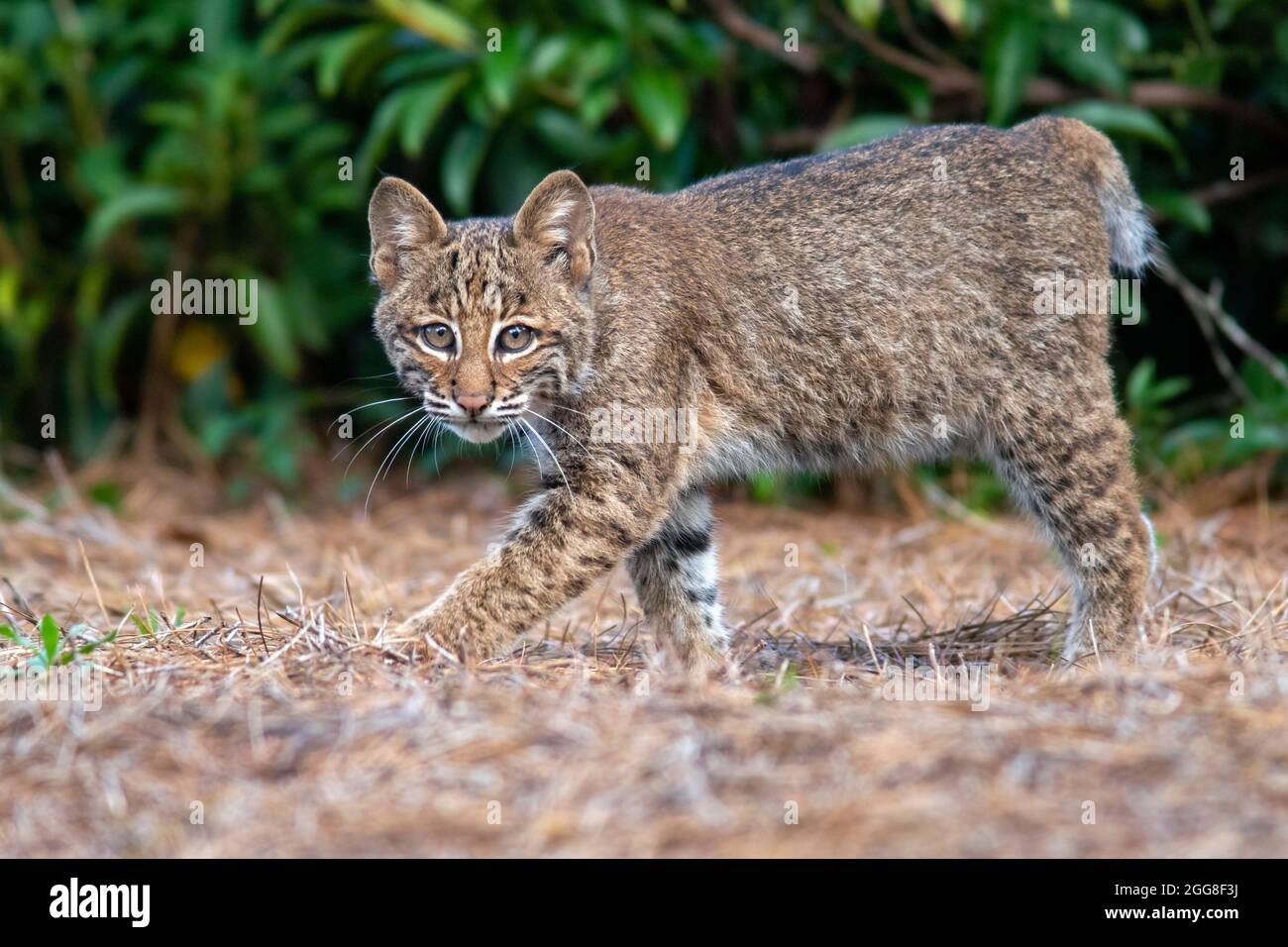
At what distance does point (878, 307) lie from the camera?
17.1ft

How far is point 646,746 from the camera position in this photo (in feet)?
10.9

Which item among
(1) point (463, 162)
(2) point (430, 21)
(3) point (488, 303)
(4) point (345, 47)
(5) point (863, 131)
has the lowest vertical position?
(3) point (488, 303)

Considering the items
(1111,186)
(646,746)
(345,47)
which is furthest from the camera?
(345,47)

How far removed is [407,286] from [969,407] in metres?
1.96

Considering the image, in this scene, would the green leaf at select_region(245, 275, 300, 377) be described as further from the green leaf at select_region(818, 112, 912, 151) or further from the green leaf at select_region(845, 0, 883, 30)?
the green leaf at select_region(845, 0, 883, 30)

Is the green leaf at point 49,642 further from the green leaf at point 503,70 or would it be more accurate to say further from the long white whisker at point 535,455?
the green leaf at point 503,70

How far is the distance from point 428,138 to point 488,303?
144 inches

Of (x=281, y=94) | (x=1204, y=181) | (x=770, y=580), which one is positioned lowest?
(x=770, y=580)

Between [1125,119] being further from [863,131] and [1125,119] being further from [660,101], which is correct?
[660,101]

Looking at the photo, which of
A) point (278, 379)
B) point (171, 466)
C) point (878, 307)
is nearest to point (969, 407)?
point (878, 307)

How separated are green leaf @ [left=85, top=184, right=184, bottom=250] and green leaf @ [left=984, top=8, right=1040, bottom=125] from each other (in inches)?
163

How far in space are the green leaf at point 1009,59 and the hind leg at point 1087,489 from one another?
183 cm

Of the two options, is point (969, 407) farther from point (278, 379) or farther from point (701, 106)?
point (278, 379)

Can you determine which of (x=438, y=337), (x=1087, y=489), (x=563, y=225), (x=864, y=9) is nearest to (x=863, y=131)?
→ (x=864, y=9)
